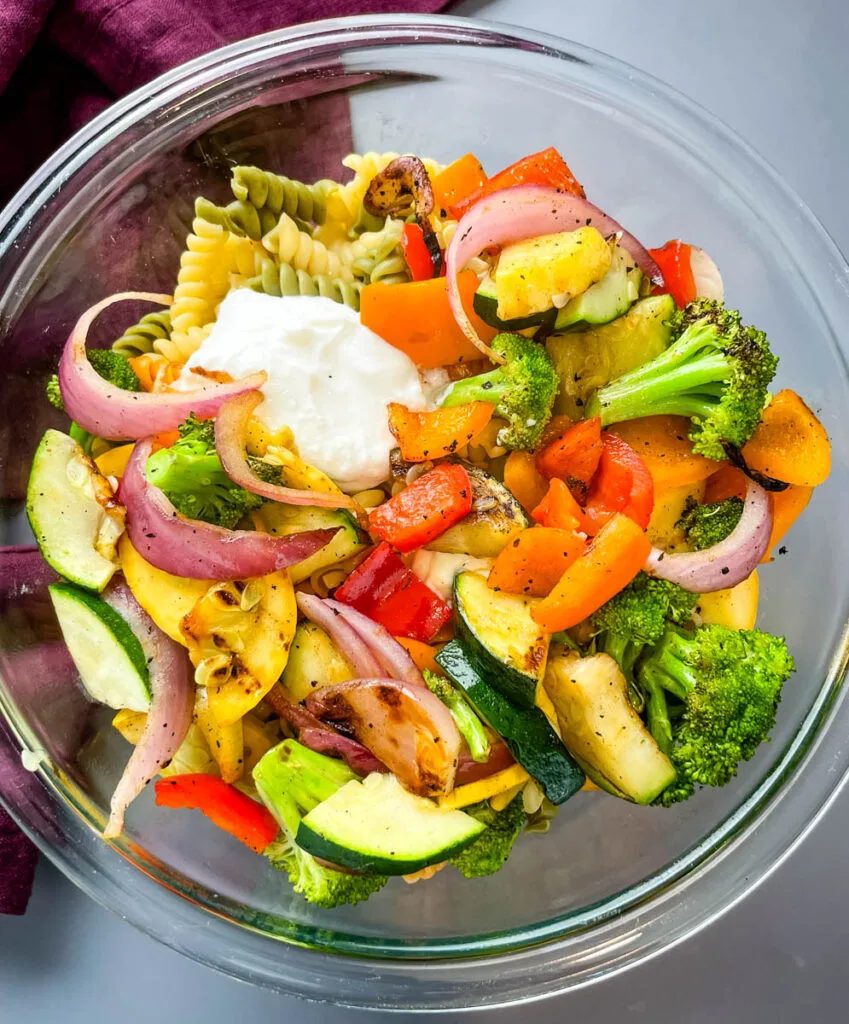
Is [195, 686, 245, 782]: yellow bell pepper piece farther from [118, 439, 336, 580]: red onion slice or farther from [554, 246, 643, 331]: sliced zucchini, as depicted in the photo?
[554, 246, 643, 331]: sliced zucchini

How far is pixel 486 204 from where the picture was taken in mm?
2246

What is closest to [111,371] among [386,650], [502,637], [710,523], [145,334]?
[145,334]

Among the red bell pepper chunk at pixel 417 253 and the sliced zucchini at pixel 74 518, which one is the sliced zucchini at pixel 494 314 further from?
the sliced zucchini at pixel 74 518

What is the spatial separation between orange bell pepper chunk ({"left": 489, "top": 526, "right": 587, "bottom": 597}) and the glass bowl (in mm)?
853

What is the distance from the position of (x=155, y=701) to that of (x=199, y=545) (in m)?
0.41

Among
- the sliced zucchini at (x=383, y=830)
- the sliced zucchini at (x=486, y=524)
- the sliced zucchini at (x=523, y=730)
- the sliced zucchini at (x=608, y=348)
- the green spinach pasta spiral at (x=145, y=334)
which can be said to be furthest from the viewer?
the green spinach pasta spiral at (x=145, y=334)

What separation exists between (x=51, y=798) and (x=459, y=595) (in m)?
1.37

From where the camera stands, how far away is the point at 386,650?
2137 mm

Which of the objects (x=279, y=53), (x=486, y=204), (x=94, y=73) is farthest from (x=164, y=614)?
(x=94, y=73)

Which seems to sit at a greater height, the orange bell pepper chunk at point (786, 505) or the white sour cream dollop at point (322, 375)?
the white sour cream dollop at point (322, 375)

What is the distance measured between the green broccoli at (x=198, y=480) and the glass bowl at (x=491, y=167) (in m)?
0.72

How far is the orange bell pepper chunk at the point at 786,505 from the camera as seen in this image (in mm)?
2336

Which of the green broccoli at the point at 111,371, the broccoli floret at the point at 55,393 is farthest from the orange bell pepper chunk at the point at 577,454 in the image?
the broccoli floret at the point at 55,393

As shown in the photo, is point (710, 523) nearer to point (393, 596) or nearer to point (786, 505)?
point (786, 505)
